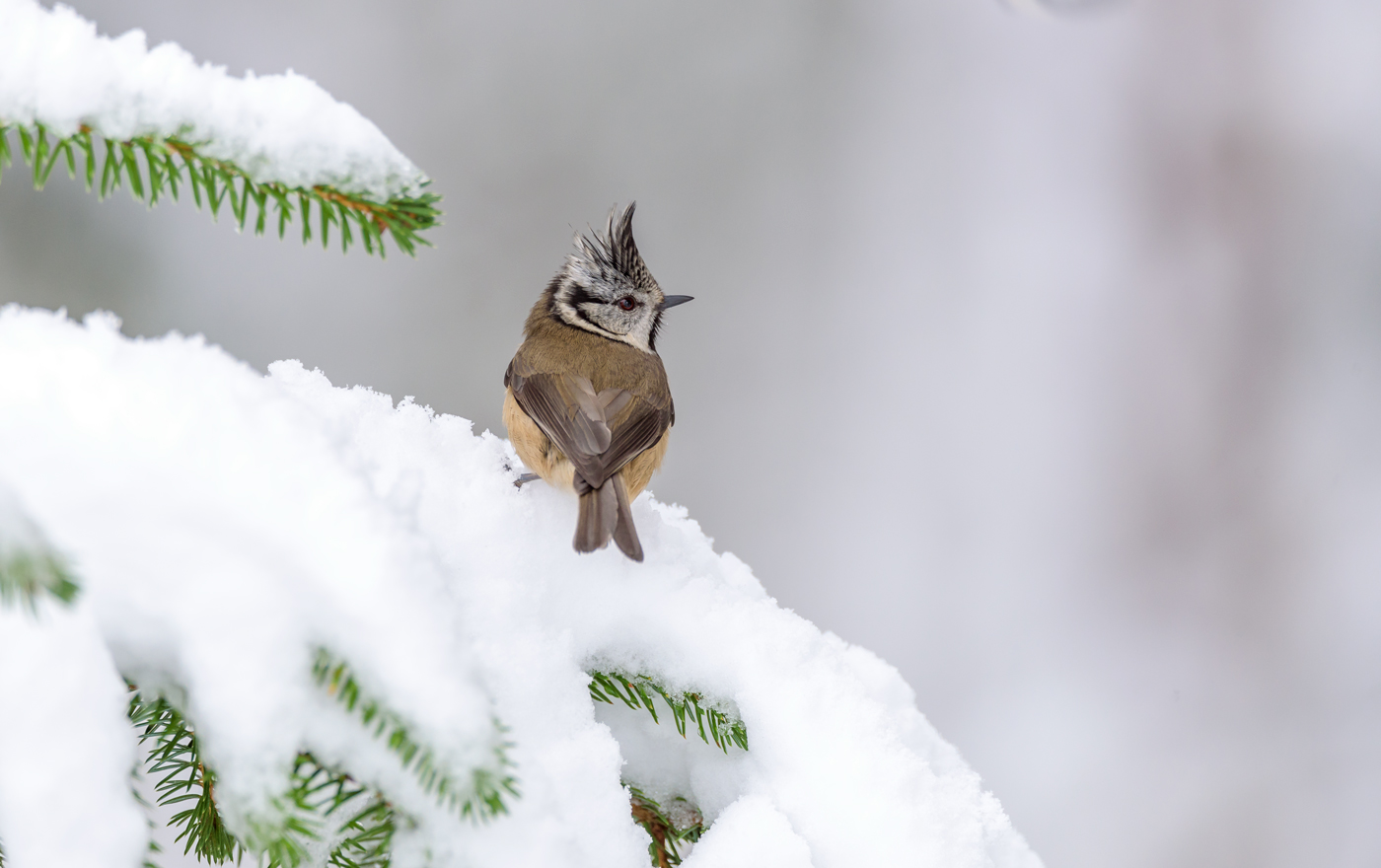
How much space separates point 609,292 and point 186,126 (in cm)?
200

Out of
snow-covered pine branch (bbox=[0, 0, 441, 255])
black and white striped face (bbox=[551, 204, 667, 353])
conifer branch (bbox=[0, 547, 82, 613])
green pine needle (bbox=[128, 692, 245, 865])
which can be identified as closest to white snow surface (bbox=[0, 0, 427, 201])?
snow-covered pine branch (bbox=[0, 0, 441, 255])

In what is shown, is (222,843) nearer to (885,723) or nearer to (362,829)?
(362,829)

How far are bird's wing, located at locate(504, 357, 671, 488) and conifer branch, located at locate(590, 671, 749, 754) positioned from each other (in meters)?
0.69

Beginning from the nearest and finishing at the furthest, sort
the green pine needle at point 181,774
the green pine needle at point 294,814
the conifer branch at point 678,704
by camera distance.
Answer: the green pine needle at point 294,814 < the green pine needle at point 181,774 < the conifer branch at point 678,704

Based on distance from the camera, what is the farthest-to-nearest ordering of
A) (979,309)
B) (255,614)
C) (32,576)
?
(979,309), (255,614), (32,576)

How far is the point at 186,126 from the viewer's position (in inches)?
28.2

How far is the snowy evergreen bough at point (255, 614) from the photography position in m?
0.59

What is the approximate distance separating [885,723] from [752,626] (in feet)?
0.58

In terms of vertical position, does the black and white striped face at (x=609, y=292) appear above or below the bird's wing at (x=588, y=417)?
above

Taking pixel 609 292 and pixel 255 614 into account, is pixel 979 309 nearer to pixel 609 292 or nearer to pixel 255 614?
pixel 609 292

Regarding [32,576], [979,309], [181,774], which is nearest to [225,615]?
[32,576]

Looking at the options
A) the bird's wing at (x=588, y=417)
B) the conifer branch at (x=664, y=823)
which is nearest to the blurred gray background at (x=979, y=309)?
the bird's wing at (x=588, y=417)

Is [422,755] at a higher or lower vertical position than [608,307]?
lower

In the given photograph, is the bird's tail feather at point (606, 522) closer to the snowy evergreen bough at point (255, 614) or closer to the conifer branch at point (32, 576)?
the snowy evergreen bough at point (255, 614)
